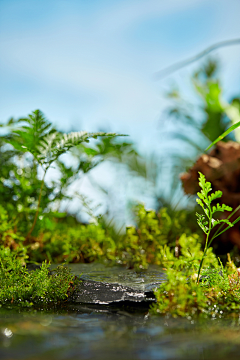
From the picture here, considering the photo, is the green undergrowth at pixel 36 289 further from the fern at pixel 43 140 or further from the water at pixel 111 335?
the fern at pixel 43 140

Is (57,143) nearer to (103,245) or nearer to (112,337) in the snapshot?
(103,245)

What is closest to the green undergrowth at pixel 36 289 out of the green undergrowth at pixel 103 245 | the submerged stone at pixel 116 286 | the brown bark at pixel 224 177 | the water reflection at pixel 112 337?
the submerged stone at pixel 116 286

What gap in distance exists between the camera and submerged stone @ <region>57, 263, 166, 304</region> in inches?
55.2

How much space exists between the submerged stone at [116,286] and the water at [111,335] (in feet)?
0.18

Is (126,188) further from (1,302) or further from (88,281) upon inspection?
(1,302)

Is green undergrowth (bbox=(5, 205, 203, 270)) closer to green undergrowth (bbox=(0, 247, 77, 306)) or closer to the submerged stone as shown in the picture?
the submerged stone

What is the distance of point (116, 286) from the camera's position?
58.9 inches

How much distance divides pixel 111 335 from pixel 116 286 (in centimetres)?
54

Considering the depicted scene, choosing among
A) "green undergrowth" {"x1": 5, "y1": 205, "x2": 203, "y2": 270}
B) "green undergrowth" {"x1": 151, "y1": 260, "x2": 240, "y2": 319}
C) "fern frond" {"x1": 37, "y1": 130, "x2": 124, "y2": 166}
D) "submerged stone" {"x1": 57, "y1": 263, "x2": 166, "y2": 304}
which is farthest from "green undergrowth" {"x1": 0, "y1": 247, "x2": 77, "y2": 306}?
"fern frond" {"x1": 37, "y1": 130, "x2": 124, "y2": 166}

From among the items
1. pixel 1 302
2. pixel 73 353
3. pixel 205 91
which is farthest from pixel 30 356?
pixel 205 91

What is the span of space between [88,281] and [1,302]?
0.43m

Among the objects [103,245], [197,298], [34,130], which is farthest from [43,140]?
[197,298]

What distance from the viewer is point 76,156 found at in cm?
310

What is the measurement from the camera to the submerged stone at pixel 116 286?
Result: 140 centimetres
